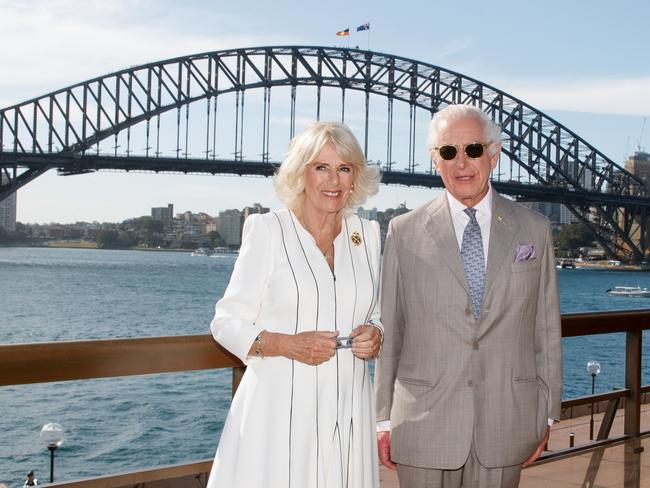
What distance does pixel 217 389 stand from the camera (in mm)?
20281

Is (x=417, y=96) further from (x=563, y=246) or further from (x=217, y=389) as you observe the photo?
(x=217, y=389)

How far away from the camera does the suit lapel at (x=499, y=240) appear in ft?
6.46

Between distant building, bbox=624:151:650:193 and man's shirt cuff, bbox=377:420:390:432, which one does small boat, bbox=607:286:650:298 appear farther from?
man's shirt cuff, bbox=377:420:390:432

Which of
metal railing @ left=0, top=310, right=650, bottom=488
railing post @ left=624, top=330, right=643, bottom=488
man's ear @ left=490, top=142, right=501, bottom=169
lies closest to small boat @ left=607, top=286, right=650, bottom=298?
railing post @ left=624, top=330, right=643, bottom=488

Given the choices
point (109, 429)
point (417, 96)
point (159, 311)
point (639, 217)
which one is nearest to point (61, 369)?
point (109, 429)

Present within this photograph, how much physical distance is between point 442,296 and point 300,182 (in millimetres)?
419

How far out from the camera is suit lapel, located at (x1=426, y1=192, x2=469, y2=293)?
196 centimetres

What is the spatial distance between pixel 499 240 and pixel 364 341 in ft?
1.35

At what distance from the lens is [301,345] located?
1.81 meters

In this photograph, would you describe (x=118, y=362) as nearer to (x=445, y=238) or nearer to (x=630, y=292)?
(x=445, y=238)

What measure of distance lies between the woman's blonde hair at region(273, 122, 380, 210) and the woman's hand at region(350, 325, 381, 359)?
335 mm

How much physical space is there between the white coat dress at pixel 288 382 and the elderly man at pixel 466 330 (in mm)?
141

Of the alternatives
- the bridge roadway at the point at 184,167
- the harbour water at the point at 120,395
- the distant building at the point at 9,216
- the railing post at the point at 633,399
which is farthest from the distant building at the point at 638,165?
the railing post at the point at 633,399

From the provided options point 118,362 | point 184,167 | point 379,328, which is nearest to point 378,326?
point 379,328
